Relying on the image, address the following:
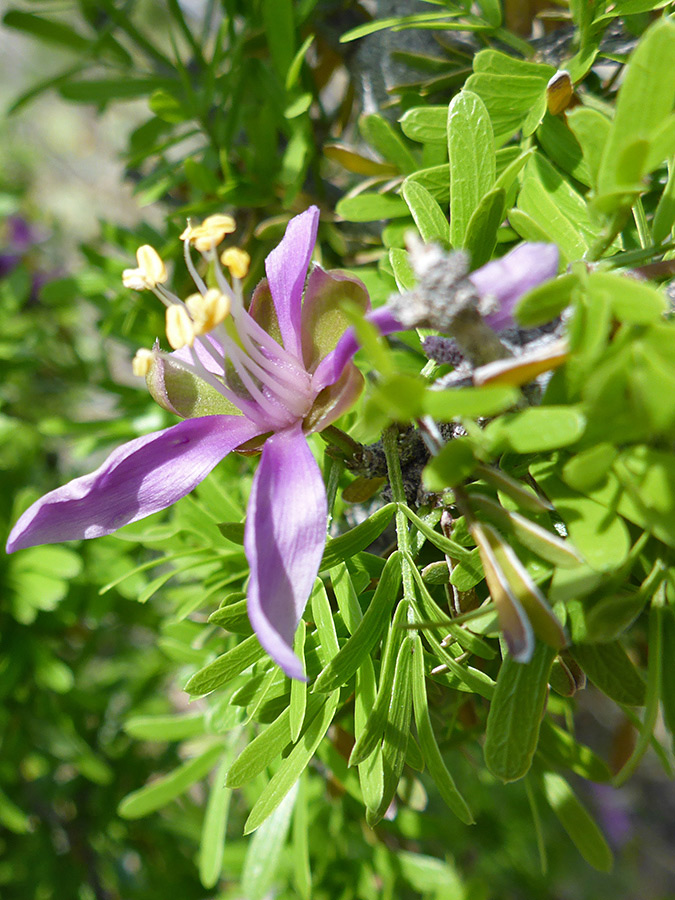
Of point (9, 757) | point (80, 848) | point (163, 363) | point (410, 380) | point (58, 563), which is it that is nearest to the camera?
point (410, 380)

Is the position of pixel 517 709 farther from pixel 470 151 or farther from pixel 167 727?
pixel 167 727

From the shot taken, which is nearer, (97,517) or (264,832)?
(97,517)

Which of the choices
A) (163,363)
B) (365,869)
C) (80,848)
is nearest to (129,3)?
(163,363)

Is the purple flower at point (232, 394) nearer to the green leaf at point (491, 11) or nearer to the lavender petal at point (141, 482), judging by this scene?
the lavender petal at point (141, 482)

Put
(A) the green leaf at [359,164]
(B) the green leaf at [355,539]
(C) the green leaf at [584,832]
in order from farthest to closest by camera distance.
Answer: (A) the green leaf at [359,164] → (C) the green leaf at [584,832] → (B) the green leaf at [355,539]

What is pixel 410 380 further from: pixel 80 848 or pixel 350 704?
pixel 80 848

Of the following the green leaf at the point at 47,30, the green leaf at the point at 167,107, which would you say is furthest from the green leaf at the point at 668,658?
the green leaf at the point at 47,30
